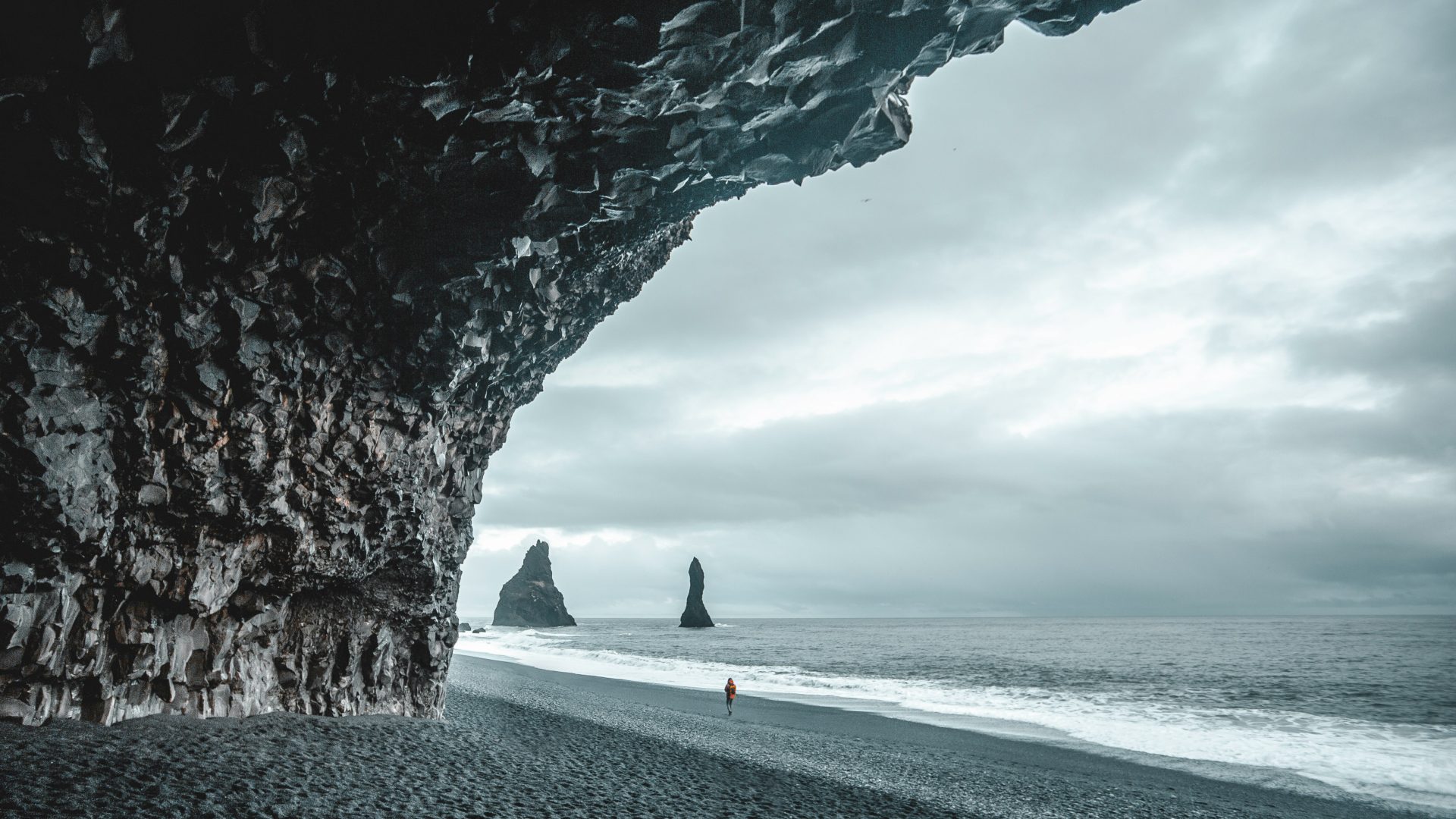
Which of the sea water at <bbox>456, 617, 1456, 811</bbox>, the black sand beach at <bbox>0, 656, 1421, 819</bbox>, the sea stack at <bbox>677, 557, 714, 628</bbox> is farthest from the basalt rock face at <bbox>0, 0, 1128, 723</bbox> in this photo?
the sea stack at <bbox>677, 557, 714, 628</bbox>

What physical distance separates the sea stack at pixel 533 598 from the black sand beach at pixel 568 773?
127648mm

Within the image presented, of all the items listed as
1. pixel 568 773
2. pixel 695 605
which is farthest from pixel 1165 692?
pixel 695 605

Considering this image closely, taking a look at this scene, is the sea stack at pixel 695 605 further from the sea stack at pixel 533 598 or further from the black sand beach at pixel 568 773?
the black sand beach at pixel 568 773

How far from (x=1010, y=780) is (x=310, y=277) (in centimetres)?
1841

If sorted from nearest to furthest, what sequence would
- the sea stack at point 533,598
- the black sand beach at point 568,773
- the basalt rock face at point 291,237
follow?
the black sand beach at point 568,773, the basalt rock face at point 291,237, the sea stack at point 533,598

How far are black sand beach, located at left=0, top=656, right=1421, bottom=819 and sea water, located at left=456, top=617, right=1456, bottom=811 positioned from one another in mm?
4131

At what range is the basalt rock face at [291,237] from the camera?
8.98 meters

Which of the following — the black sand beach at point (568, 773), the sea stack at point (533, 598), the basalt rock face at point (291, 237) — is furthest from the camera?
the sea stack at point (533, 598)

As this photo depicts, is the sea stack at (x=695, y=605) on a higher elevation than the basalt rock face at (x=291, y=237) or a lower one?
lower

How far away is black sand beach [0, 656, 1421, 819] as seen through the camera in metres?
8.83

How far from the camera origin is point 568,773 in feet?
41.3

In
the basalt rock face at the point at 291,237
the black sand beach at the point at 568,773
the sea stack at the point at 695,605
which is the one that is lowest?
the sea stack at the point at 695,605

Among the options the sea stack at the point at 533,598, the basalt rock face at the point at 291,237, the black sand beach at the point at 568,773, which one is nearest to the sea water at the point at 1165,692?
the black sand beach at the point at 568,773

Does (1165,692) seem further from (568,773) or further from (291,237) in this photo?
(291,237)
